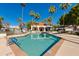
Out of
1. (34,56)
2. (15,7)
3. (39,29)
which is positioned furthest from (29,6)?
(34,56)

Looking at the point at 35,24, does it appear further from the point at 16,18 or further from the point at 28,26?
the point at 16,18

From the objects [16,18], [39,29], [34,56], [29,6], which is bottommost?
[34,56]

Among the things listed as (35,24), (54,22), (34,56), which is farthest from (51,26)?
(34,56)

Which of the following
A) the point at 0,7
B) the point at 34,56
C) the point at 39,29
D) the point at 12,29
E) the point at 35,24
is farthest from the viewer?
the point at 39,29

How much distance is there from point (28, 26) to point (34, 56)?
371 cm

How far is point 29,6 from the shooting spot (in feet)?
28.9

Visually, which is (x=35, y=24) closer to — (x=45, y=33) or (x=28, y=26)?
(x=28, y=26)

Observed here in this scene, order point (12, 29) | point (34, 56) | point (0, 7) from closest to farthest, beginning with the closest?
point (34, 56)
point (0, 7)
point (12, 29)

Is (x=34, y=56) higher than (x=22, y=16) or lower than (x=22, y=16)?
lower

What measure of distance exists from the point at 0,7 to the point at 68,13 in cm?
397

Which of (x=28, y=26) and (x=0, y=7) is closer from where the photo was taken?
(x=0, y=7)

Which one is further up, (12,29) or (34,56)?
(12,29)

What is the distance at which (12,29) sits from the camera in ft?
30.7

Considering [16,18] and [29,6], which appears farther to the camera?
[16,18]
